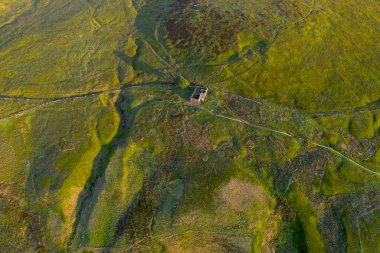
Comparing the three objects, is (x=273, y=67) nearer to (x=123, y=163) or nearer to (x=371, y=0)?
(x=123, y=163)

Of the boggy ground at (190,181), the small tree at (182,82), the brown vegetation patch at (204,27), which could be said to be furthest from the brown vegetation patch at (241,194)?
the brown vegetation patch at (204,27)

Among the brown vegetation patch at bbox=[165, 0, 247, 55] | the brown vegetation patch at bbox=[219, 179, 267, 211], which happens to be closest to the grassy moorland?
the brown vegetation patch at bbox=[219, 179, 267, 211]

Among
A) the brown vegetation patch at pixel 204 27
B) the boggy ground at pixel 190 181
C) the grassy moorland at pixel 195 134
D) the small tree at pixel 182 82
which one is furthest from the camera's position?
the brown vegetation patch at pixel 204 27

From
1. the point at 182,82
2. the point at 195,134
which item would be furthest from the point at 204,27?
the point at 195,134

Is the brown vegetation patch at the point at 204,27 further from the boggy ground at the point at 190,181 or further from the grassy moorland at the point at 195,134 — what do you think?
the boggy ground at the point at 190,181

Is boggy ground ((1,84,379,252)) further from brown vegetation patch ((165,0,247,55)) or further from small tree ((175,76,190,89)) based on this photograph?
brown vegetation patch ((165,0,247,55))

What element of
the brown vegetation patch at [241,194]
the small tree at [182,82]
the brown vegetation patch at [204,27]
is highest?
the brown vegetation patch at [204,27]

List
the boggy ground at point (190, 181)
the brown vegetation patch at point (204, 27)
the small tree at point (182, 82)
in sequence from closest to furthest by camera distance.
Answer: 1. the boggy ground at point (190, 181)
2. the small tree at point (182, 82)
3. the brown vegetation patch at point (204, 27)
